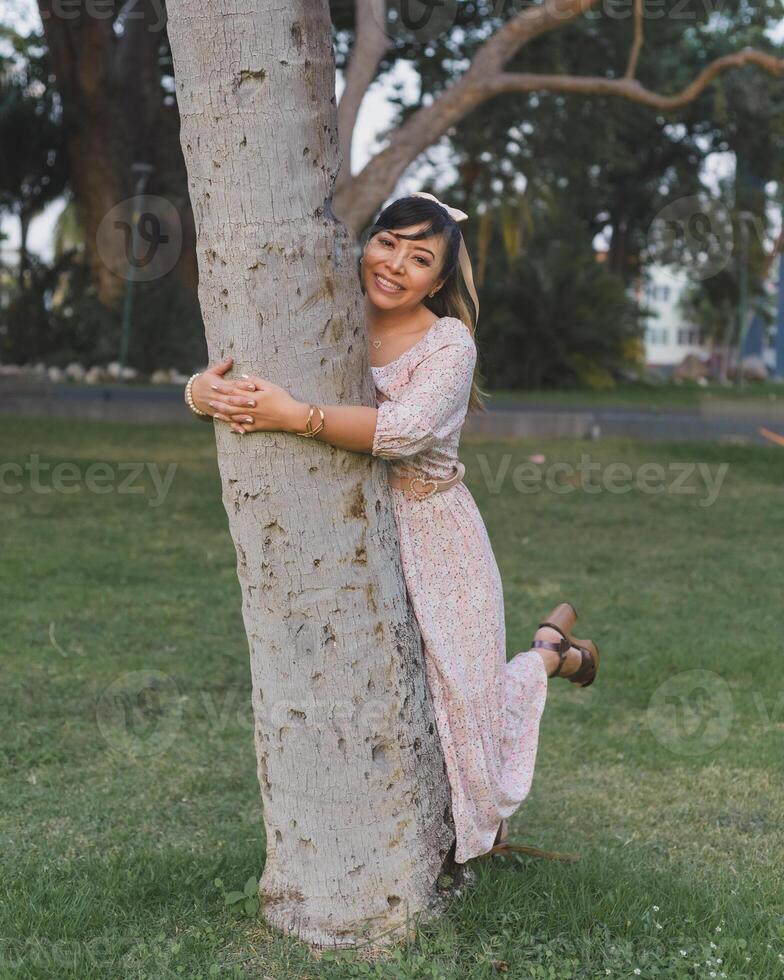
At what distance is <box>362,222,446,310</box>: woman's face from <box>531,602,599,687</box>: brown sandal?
1101mm

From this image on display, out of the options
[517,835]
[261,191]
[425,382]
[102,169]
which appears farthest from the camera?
[102,169]

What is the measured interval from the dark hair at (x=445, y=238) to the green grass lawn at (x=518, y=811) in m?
1.33

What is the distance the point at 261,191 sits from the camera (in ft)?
8.57

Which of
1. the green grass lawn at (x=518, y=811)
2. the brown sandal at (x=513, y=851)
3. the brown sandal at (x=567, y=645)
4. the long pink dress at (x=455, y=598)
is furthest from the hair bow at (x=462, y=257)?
the green grass lawn at (x=518, y=811)

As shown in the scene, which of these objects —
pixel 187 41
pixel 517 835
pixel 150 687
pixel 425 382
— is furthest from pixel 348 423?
pixel 150 687

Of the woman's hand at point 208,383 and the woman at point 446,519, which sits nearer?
the woman's hand at point 208,383

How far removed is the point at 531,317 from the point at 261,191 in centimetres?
2320

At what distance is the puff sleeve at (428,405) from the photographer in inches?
107

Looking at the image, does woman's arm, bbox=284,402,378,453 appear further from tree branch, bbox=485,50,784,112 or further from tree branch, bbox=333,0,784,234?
tree branch, bbox=485,50,784,112

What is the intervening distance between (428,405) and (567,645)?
110cm

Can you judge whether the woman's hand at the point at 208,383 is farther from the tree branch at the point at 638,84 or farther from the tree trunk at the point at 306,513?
the tree branch at the point at 638,84

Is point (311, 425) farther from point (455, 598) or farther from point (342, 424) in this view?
point (455, 598)

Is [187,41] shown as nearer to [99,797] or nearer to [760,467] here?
[99,797]

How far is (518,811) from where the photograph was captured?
13.4ft
